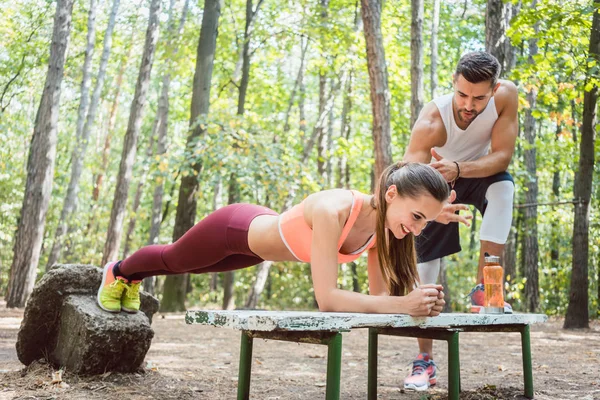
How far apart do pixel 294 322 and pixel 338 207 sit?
2.72 ft

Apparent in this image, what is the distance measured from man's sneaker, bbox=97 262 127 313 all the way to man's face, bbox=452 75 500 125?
2.47 metres

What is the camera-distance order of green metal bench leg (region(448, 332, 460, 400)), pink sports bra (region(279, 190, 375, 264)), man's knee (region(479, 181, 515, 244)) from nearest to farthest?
pink sports bra (region(279, 190, 375, 264)) < green metal bench leg (region(448, 332, 460, 400)) < man's knee (region(479, 181, 515, 244))

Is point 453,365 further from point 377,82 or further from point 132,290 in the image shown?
point 377,82

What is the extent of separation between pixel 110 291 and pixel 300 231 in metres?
1.63

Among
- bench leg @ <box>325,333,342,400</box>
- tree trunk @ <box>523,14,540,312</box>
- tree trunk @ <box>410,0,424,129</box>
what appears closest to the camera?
bench leg @ <box>325,333,342,400</box>

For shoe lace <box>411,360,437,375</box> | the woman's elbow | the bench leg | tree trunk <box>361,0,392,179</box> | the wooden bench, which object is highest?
tree trunk <box>361,0,392,179</box>

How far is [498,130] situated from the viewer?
3986mm

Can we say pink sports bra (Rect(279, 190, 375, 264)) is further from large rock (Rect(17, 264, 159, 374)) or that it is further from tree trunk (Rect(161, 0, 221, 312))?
tree trunk (Rect(161, 0, 221, 312))

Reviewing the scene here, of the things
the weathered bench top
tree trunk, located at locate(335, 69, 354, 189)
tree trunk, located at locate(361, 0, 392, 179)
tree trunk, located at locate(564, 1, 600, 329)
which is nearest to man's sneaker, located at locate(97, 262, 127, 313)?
the weathered bench top

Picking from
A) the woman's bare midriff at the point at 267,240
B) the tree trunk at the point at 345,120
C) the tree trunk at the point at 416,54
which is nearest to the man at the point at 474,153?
the woman's bare midriff at the point at 267,240

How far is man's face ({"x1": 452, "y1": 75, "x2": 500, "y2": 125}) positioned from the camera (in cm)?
367

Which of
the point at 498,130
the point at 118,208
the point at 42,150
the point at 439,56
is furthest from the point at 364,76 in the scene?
the point at 498,130

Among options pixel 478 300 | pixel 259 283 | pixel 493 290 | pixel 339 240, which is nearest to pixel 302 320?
pixel 339 240

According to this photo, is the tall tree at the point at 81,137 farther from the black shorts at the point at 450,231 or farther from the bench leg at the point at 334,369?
the bench leg at the point at 334,369
